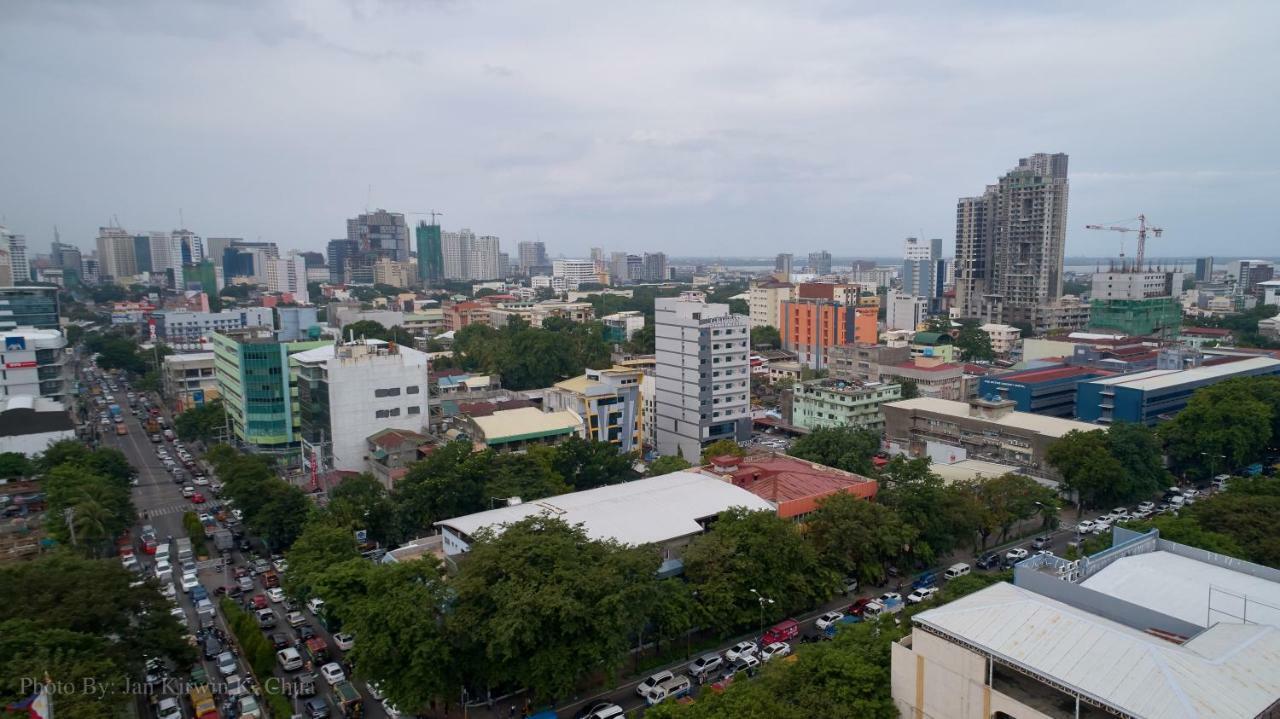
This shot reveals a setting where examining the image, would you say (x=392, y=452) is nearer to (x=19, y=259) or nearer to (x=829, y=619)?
(x=829, y=619)

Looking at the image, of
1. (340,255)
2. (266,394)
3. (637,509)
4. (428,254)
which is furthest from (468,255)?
(637,509)

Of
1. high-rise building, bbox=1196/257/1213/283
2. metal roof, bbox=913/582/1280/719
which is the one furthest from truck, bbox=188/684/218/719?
high-rise building, bbox=1196/257/1213/283

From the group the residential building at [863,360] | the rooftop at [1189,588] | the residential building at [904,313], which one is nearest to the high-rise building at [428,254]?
the residential building at [904,313]

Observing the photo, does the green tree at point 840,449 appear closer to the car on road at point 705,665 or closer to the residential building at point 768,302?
the car on road at point 705,665

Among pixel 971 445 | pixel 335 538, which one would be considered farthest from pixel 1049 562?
pixel 971 445

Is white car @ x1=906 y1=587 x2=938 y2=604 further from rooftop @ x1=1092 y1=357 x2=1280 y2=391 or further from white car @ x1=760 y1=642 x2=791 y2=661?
rooftop @ x1=1092 y1=357 x2=1280 y2=391

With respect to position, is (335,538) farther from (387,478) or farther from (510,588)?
(387,478)
